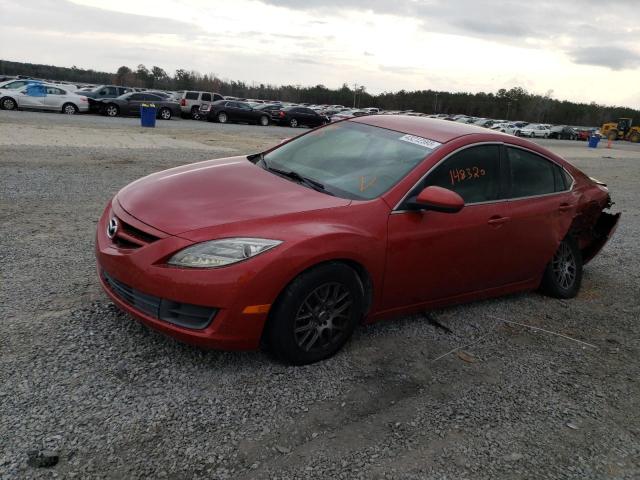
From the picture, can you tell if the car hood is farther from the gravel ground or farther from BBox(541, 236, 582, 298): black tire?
BBox(541, 236, 582, 298): black tire

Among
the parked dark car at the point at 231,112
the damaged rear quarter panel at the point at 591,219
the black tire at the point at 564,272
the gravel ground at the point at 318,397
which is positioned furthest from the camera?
the parked dark car at the point at 231,112

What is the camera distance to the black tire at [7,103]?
25.4 metres

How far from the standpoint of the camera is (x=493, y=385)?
138 inches

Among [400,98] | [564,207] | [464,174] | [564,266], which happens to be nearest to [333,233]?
[464,174]

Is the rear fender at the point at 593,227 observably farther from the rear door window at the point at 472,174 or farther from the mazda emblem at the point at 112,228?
the mazda emblem at the point at 112,228

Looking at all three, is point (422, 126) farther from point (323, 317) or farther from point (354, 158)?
point (323, 317)

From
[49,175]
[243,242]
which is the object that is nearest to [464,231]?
[243,242]

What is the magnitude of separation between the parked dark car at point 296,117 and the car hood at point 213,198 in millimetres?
30561

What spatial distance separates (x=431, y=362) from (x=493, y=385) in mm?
432

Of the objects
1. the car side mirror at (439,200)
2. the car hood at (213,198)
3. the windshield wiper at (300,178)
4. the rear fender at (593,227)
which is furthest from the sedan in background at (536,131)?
the car hood at (213,198)

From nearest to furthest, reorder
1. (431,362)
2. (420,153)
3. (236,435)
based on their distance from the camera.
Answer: (236,435)
(431,362)
(420,153)

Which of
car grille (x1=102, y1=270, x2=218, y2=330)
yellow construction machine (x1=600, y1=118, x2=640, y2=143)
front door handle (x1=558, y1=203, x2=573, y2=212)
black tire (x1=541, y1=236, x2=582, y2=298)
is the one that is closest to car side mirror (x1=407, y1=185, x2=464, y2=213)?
car grille (x1=102, y1=270, x2=218, y2=330)

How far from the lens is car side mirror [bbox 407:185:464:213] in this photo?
3.56 metres

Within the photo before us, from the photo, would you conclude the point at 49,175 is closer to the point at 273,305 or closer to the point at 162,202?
the point at 162,202
